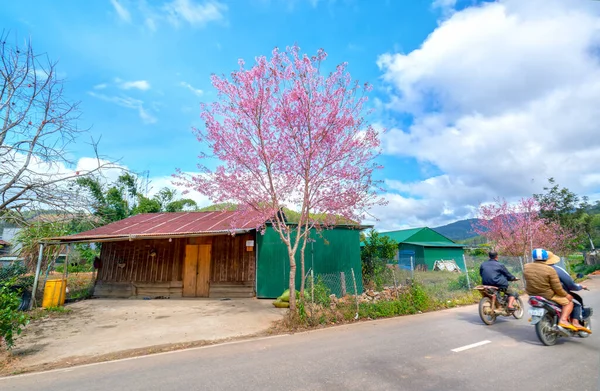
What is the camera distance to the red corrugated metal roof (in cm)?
1192

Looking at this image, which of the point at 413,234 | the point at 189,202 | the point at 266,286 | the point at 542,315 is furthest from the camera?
the point at 189,202

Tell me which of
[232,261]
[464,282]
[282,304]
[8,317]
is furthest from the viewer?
[232,261]

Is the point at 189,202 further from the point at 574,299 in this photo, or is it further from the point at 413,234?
the point at 574,299

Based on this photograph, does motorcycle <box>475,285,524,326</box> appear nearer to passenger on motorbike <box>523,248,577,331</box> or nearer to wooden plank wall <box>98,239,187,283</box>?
passenger on motorbike <box>523,248,577,331</box>

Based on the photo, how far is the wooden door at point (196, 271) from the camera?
536 inches

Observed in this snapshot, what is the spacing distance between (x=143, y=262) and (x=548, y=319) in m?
15.0

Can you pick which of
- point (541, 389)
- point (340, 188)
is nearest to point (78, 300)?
point (340, 188)

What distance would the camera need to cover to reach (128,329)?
8.00m

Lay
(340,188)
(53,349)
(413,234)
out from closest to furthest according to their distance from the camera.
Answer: (53,349) → (340,188) → (413,234)

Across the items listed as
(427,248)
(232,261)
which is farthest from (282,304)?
(427,248)

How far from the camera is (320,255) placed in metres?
13.3

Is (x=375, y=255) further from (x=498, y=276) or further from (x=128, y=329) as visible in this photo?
(x=128, y=329)

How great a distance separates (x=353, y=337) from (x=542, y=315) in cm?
357

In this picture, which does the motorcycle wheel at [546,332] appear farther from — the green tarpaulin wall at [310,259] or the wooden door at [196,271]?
the wooden door at [196,271]
